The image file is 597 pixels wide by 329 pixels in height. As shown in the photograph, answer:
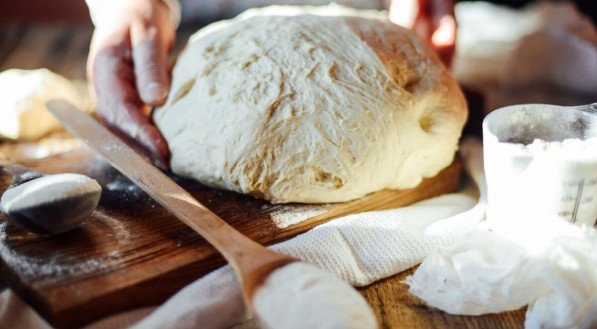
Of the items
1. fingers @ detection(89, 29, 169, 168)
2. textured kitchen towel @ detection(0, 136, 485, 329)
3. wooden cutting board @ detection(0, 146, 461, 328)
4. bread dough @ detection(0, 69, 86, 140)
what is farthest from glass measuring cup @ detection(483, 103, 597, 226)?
bread dough @ detection(0, 69, 86, 140)

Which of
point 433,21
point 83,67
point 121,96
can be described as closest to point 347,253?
point 121,96

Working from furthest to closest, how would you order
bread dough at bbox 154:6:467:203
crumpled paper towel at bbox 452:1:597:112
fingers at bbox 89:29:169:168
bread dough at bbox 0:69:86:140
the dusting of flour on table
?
crumpled paper towel at bbox 452:1:597:112, bread dough at bbox 0:69:86:140, fingers at bbox 89:29:169:168, bread dough at bbox 154:6:467:203, the dusting of flour on table

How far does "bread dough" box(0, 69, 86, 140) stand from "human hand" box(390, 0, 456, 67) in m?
0.91

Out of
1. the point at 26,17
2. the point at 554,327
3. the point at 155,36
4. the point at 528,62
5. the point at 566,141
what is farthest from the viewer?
the point at 26,17

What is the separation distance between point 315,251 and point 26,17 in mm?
2017

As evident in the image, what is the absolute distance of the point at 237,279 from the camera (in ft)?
2.91

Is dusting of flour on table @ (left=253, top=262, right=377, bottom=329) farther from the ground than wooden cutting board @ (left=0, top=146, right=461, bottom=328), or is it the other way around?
dusting of flour on table @ (left=253, top=262, right=377, bottom=329)

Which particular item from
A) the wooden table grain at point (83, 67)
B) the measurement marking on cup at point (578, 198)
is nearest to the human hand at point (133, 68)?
the wooden table grain at point (83, 67)

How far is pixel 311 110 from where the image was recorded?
1.10 m

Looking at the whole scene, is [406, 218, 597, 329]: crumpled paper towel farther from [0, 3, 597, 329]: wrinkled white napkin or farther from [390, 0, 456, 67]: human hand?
[390, 0, 456, 67]: human hand

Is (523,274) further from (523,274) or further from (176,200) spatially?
(176,200)

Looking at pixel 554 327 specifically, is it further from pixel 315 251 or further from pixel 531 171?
pixel 315 251

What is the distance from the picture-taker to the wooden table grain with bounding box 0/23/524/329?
2.89 feet

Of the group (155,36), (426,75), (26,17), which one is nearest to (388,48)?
(426,75)
